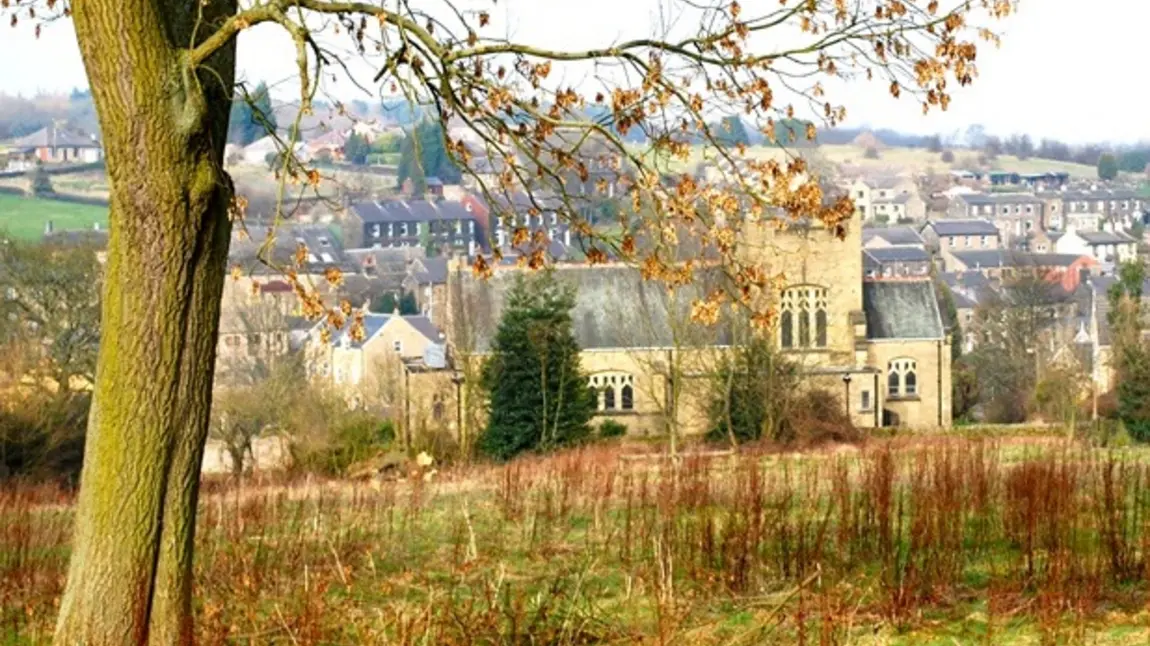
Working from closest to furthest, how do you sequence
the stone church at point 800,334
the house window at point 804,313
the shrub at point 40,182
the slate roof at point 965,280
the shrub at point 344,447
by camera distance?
the shrub at point 344,447, the stone church at point 800,334, the house window at point 804,313, the slate roof at point 965,280, the shrub at point 40,182

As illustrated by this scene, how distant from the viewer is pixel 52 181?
408ft

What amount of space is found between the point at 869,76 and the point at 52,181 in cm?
12204

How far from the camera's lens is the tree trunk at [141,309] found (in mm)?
7484

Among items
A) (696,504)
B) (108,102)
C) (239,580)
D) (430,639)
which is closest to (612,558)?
(696,504)

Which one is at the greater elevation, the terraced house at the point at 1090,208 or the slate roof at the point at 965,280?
the terraced house at the point at 1090,208

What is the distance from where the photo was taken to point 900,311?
54531 mm

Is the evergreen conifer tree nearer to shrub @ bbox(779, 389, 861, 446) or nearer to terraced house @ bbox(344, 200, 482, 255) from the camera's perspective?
shrub @ bbox(779, 389, 861, 446)

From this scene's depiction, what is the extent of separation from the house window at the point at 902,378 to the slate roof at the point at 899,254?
6694 centimetres

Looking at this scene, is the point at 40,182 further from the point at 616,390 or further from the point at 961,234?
the point at 616,390

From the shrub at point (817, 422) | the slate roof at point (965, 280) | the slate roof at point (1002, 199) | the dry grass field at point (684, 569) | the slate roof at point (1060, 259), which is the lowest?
the shrub at point (817, 422)

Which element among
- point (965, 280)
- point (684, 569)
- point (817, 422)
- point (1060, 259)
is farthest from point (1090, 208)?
point (684, 569)

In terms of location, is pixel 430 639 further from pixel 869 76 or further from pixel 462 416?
pixel 462 416

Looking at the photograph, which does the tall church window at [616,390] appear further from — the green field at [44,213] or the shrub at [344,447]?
the green field at [44,213]

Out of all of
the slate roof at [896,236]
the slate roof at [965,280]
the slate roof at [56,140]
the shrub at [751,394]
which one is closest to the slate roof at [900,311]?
the shrub at [751,394]
